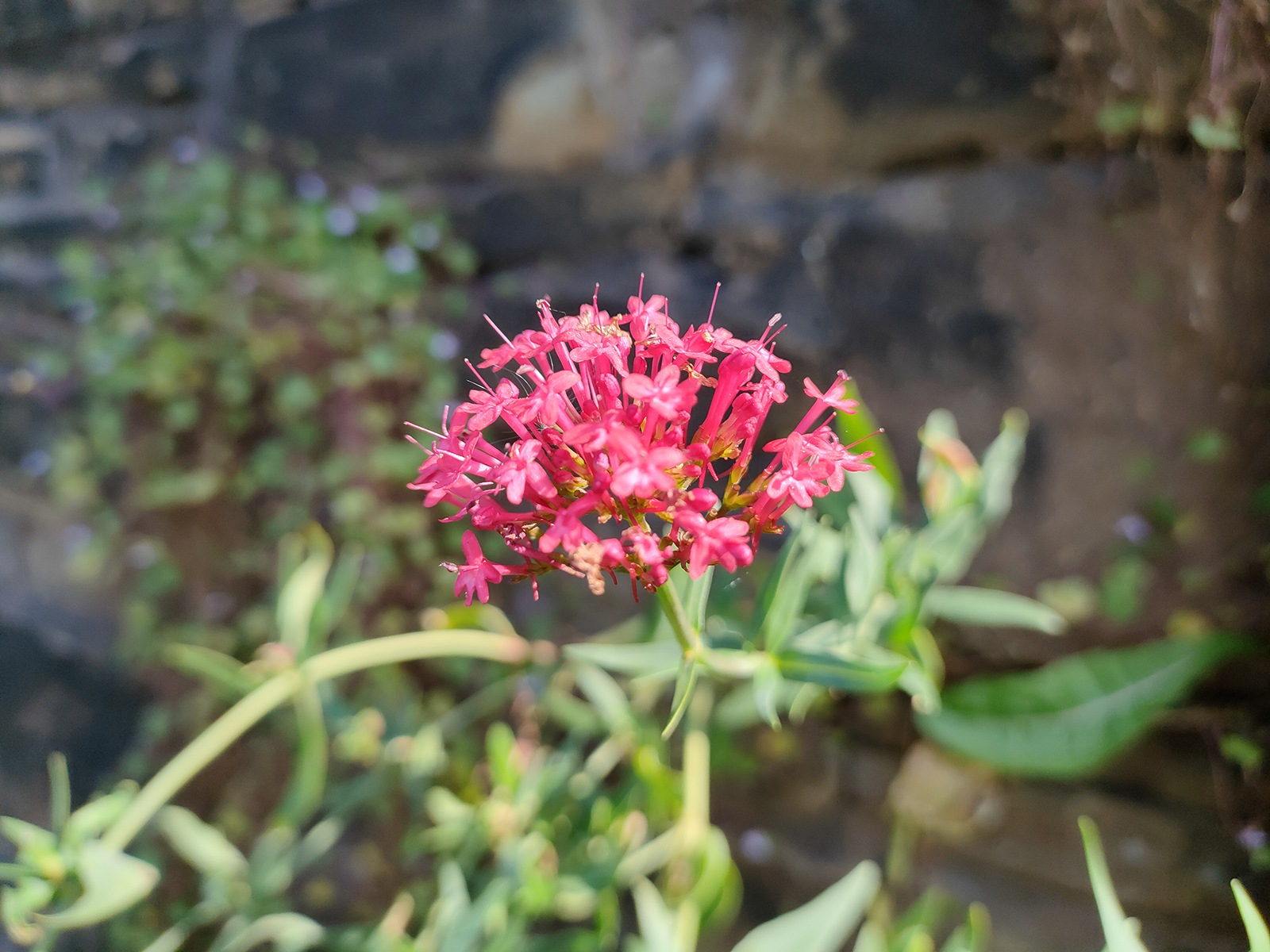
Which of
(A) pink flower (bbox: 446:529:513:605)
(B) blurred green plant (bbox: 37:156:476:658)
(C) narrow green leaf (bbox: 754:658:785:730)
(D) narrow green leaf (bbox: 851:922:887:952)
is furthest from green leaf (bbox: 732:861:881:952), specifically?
(B) blurred green plant (bbox: 37:156:476:658)

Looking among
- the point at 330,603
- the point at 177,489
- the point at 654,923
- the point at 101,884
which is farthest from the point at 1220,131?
the point at 177,489

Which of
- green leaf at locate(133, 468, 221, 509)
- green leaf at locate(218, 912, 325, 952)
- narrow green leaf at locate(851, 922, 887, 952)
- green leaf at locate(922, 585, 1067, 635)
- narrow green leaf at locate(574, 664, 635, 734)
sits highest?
green leaf at locate(922, 585, 1067, 635)

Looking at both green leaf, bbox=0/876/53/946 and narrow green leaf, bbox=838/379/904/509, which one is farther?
narrow green leaf, bbox=838/379/904/509

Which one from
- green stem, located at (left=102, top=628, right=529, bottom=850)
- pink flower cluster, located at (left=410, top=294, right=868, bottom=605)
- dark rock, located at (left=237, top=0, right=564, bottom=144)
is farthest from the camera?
dark rock, located at (left=237, top=0, right=564, bottom=144)

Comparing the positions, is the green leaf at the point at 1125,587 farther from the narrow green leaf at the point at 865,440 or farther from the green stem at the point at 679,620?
the green stem at the point at 679,620

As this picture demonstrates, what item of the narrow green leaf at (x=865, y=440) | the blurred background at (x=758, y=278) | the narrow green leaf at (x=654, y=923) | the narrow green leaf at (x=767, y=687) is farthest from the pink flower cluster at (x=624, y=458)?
the blurred background at (x=758, y=278)

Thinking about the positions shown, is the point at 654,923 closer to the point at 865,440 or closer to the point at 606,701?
the point at 606,701

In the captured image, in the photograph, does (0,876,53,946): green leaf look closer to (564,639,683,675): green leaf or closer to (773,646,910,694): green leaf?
(564,639,683,675): green leaf
